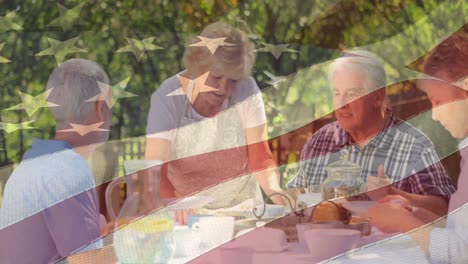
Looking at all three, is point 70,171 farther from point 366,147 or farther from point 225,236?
point 366,147

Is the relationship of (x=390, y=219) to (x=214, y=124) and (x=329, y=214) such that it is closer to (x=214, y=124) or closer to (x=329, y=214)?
(x=329, y=214)

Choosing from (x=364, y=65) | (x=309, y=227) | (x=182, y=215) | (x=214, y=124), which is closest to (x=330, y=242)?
(x=309, y=227)

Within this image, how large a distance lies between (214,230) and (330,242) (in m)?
0.18

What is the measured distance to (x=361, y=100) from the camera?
165 centimetres

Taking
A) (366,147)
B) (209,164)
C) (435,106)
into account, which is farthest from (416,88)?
(209,164)

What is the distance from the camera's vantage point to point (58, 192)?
102 cm

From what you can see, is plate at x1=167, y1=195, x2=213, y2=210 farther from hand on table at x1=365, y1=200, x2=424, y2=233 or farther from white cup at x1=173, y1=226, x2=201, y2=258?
hand on table at x1=365, y1=200, x2=424, y2=233

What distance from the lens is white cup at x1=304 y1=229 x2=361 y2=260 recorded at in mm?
969

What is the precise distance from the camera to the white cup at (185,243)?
101 cm

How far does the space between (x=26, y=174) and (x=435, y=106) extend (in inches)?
36.2

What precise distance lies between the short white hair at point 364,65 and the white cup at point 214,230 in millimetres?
565

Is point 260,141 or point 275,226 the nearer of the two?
point 275,226
